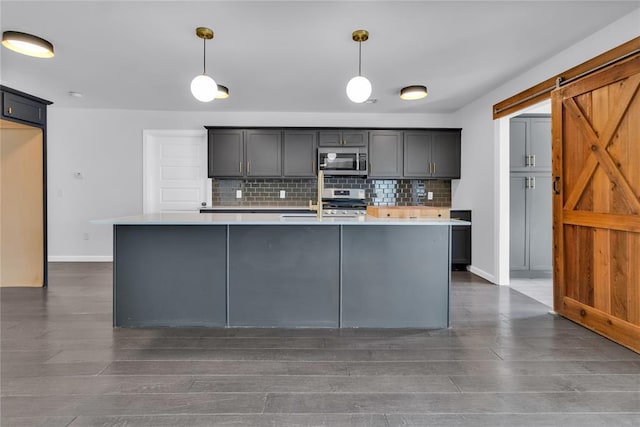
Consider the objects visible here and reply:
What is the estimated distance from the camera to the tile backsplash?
223 inches

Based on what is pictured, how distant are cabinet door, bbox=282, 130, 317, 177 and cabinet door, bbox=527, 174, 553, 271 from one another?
117 inches

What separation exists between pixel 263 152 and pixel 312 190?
990 millimetres

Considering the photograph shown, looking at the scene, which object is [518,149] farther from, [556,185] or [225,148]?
[225,148]

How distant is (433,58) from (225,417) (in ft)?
11.0

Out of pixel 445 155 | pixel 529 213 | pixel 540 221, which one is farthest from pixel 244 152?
pixel 540 221

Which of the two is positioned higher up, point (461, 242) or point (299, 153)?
point (299, 153)

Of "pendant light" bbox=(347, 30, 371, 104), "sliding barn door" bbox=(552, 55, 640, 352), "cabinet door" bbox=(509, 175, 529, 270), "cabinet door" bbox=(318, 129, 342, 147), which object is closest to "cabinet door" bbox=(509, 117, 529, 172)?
"cabinet door" bbox=(509, 175, 529, 270)

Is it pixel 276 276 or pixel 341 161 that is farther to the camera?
pixel 341 161

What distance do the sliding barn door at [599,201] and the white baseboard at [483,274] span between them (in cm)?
115

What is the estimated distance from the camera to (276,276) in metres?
2.81

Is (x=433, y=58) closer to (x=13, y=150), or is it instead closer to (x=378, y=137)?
(x=378, y=137)

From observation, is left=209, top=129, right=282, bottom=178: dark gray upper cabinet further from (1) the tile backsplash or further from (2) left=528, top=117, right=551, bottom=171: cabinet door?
(2) left=528, top=117, right=551, bottom=171: cabinet door

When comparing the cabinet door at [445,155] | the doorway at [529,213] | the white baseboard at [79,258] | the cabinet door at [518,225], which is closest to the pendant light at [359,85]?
the doorway at [529,213]

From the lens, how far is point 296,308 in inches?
111
